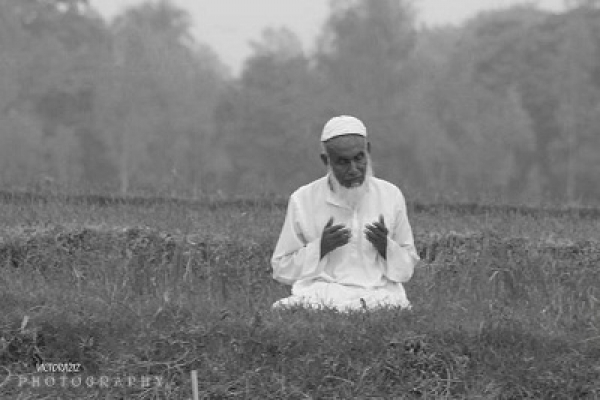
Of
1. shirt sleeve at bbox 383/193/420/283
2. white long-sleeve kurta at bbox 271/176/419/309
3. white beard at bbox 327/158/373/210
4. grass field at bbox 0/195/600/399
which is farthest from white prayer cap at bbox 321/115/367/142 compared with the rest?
grass field at bbox 0/195/600/399

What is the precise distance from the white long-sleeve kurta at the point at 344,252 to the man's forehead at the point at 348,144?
0.34 metres

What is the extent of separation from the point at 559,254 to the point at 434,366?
4.27 meters

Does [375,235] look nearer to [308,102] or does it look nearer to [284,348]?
[284,348]

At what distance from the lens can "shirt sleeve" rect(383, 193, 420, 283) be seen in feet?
21.9

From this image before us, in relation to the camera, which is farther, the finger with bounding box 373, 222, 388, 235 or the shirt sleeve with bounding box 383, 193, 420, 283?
the shirt sleeve with bounding box 383, 193, 420, 283

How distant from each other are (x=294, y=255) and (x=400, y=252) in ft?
2.13

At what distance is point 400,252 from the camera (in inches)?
262

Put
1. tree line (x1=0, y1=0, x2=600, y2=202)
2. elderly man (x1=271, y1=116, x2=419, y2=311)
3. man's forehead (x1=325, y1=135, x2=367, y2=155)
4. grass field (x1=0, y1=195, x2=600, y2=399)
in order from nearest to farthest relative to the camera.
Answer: grass field (x1=0, y1=195, x2=600, y2=399) < man's forehead (x1=325, y1=135, x2=367, y2=155) < elderly man (x1=271, y1=116, x2=419, y2=311) < tree line (x1=0, y1=0, x2=600, y2=202)

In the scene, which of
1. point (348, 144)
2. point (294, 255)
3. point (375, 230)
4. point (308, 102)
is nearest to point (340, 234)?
point (375, 230)

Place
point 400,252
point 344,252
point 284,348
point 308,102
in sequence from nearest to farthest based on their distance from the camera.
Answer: point 284,348
point 400,252
point 344,252
point 308,102

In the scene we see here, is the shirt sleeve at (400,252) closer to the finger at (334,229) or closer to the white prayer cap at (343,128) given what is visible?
the finger at (334,229)

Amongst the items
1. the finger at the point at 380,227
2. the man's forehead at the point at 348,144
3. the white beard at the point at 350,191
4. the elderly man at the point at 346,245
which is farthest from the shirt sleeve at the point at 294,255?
the man's forehead at the point at 348,144

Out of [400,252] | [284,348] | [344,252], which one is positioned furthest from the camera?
[344,252]

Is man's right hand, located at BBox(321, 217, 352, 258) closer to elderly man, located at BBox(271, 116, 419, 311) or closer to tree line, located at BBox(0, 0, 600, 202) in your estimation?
elderly man, located at BBox(271, 116, 419, 311)
